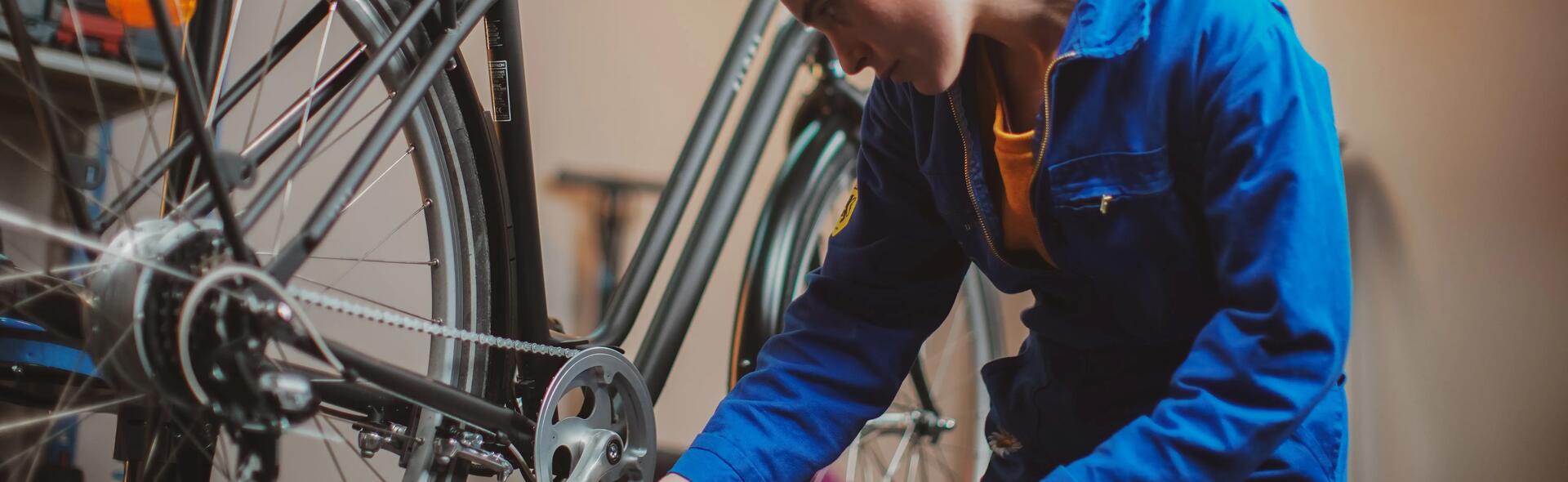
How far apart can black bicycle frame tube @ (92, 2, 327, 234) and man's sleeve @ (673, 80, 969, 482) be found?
1.29 feet

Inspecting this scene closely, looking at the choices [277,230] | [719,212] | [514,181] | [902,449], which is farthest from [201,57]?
[902,449]

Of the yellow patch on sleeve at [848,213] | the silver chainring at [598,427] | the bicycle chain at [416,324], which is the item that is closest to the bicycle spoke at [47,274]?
the bicycle chain at [416,324]

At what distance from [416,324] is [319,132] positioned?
148mm

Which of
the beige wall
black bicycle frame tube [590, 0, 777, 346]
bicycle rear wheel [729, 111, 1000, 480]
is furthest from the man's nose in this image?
the beige wall

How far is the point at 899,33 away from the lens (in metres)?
0.65

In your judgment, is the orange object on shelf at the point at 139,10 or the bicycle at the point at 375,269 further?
the orange object on shelf at the point at 139,10

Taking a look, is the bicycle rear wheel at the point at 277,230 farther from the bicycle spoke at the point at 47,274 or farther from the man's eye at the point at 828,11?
the man's eye at the point at 828,11

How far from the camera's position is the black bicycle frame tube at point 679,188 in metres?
0.99

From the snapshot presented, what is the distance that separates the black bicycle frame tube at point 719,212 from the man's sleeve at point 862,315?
197mm

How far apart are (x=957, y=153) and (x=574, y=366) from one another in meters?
0.32

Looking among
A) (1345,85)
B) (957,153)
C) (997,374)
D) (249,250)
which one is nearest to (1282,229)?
(957,153)

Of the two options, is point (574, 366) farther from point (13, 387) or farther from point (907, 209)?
point (13, 387)

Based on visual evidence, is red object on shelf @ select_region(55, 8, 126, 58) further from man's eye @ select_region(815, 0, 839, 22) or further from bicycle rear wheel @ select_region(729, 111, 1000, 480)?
man's eye @ select_region(815, 0, 839, 22)

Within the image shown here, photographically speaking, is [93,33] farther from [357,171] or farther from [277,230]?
[357,171]
